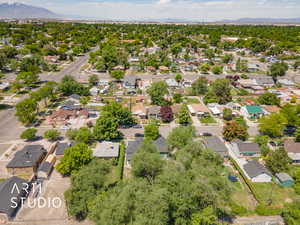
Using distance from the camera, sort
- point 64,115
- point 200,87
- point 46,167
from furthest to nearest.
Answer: point 200,87 → point 64,115 → point 46,167

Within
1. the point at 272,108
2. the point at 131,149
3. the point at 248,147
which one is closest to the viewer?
the point at 131,149

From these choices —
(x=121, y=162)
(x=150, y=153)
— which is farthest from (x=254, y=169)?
(x=121, y=162)

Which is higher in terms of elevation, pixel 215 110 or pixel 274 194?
pixel 215 110

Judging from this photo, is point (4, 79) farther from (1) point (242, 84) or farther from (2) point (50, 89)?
(1) point (242, 84)

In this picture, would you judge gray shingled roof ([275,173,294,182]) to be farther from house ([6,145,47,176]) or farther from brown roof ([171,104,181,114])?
house ([6,145,47,176])

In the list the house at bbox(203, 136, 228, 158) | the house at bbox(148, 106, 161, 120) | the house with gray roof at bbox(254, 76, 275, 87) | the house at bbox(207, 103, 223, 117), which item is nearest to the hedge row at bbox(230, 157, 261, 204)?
the house at bbox(203, 136, 228, 158)

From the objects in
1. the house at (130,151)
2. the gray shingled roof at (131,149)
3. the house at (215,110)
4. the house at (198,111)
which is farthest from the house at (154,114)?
the house at (215,110)

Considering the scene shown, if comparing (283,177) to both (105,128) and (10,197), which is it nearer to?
(105,128)

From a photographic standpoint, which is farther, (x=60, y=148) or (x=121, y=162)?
(x=60, y=148)
